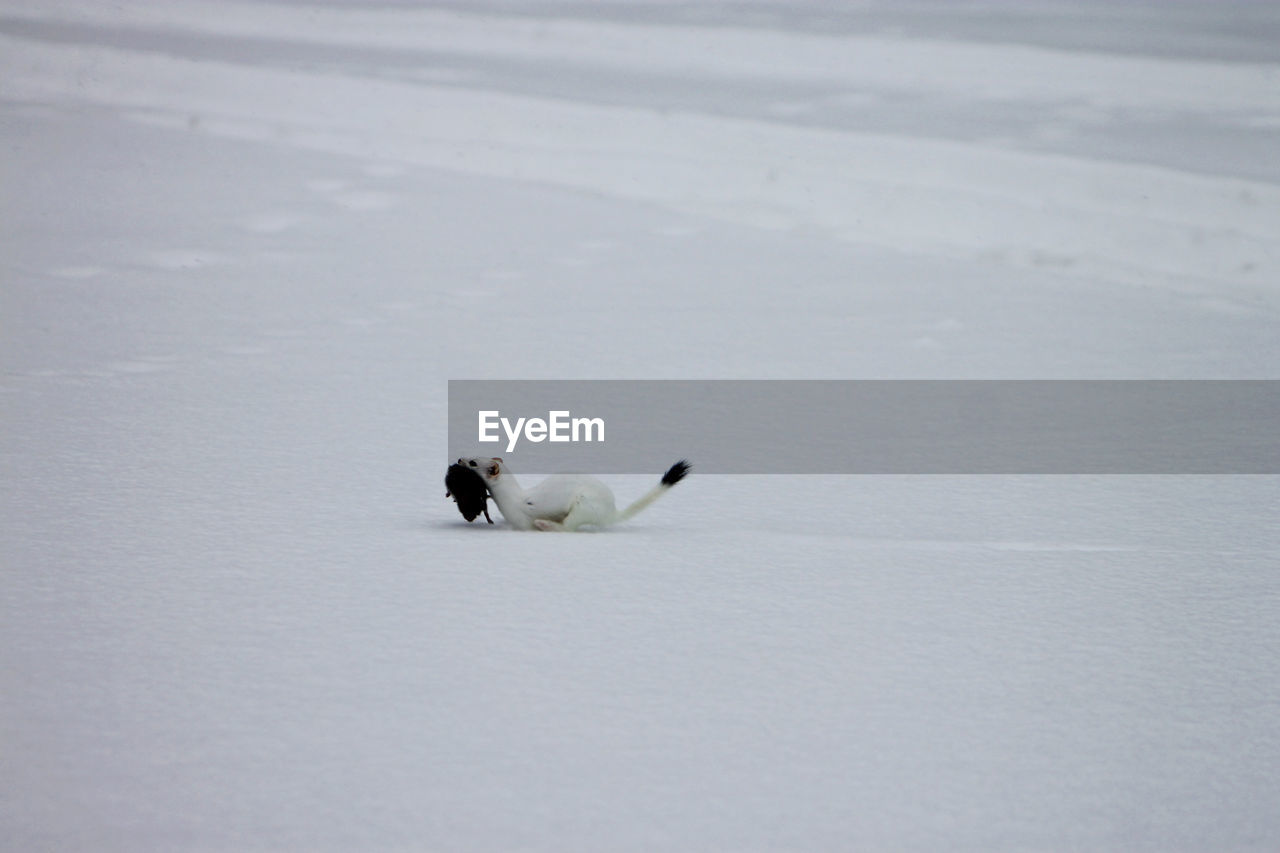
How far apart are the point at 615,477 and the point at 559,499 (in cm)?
41

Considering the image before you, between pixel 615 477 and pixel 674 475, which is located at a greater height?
pixel 615 477

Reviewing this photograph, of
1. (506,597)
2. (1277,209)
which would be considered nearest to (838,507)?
(506,597)

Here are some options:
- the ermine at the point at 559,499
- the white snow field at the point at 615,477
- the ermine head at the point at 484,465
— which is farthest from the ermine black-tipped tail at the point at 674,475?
the ermine head at the point at 484,465

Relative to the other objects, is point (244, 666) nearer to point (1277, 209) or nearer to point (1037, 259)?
point (1037, 259)

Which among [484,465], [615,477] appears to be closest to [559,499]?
[484,465]

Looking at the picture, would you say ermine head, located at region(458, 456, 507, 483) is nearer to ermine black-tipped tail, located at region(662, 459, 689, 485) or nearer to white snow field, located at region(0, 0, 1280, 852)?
white snow field, located at region(0, 0, 1280, 852)

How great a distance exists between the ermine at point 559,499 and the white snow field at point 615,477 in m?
0.05

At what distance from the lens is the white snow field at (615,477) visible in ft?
5.72

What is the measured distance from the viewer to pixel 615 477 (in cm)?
303

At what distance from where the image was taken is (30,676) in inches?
78.5

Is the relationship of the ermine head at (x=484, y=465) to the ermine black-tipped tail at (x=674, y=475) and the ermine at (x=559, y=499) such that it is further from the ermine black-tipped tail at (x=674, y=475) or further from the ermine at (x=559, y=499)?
the ermine black-tipped tail at (x=674, y=475)

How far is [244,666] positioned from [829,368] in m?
2.15

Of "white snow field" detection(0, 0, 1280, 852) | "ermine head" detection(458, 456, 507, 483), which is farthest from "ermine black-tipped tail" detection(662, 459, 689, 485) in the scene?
"ermine head" detection(458, 456, 507, 483)

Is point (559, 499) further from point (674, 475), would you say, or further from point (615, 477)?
point (615, 477)
